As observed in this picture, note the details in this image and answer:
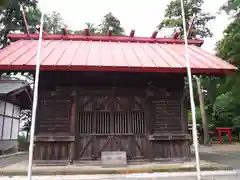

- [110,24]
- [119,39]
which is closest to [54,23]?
[110,24]

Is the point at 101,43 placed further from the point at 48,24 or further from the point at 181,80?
the point at 48,24

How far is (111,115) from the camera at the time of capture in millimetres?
8359

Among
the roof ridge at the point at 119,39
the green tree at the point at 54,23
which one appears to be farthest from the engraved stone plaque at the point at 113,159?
the green tree at the point at 54,23

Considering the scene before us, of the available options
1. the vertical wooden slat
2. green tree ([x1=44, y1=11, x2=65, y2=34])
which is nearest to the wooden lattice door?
the vertical wooden slat

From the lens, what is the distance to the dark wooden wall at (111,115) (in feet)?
26.7

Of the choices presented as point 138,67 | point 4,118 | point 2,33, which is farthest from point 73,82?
point 2,33

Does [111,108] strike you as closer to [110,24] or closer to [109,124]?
[109,124]

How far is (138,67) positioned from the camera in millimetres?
7609

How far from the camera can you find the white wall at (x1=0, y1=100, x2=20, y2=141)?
14016 millimetres

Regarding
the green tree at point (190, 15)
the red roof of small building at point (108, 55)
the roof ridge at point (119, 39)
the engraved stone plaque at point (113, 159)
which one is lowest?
the engraved stone plaque at point (113, 159)

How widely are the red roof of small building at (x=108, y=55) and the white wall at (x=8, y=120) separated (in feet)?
18.4

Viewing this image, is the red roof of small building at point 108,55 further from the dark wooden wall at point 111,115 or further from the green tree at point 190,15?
the green tree at point 190,15

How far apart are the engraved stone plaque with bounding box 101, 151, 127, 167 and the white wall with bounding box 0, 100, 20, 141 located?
9024mm

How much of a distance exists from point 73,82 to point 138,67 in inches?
95.8
